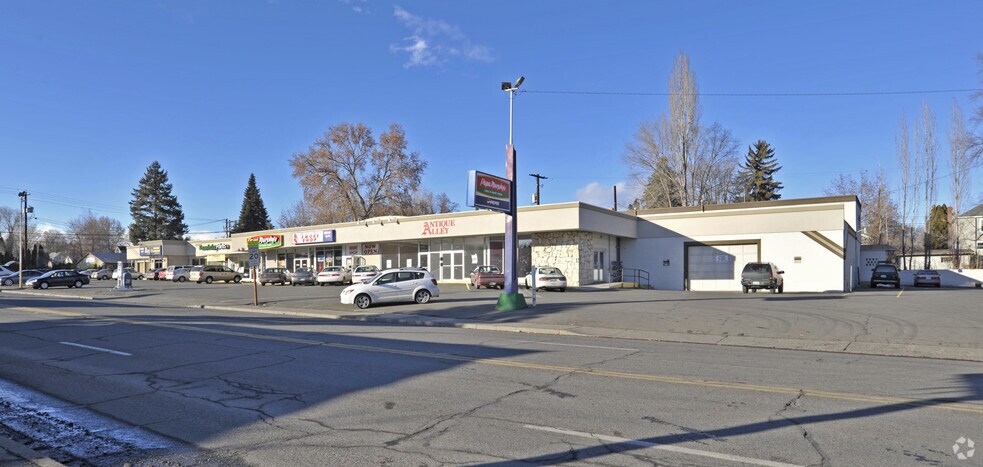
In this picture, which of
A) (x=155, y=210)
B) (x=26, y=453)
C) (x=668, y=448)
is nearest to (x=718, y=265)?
(x=668, y=448)

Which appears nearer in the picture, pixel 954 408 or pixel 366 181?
pixel 954 408

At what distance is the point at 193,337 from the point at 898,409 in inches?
538

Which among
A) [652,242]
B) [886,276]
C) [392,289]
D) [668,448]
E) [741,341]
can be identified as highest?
[652,242]

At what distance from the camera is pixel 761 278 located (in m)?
28.8

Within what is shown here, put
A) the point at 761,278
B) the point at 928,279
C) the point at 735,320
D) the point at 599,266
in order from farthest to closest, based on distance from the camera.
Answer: the point at 928,279 → the point at 599,266 → the point at 761,278 → the point at 735,320

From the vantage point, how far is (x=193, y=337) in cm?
1381

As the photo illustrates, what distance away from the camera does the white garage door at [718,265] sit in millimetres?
35469

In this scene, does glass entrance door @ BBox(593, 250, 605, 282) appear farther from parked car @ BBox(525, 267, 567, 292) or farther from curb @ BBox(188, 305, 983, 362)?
curb @ BBox(188, 305, 983, 362)

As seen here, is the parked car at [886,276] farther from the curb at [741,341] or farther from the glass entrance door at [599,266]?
the curb at [741,341]

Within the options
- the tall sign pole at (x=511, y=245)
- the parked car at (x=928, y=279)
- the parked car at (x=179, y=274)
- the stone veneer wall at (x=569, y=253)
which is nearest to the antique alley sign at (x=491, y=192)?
the tall sign pole at (x=511, y=245)

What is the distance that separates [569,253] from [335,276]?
55.3 ft

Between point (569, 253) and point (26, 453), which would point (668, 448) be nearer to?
point (26, 453)

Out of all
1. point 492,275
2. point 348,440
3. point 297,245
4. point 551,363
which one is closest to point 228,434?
point 348,440

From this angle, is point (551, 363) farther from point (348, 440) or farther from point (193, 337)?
point (193, 337)
